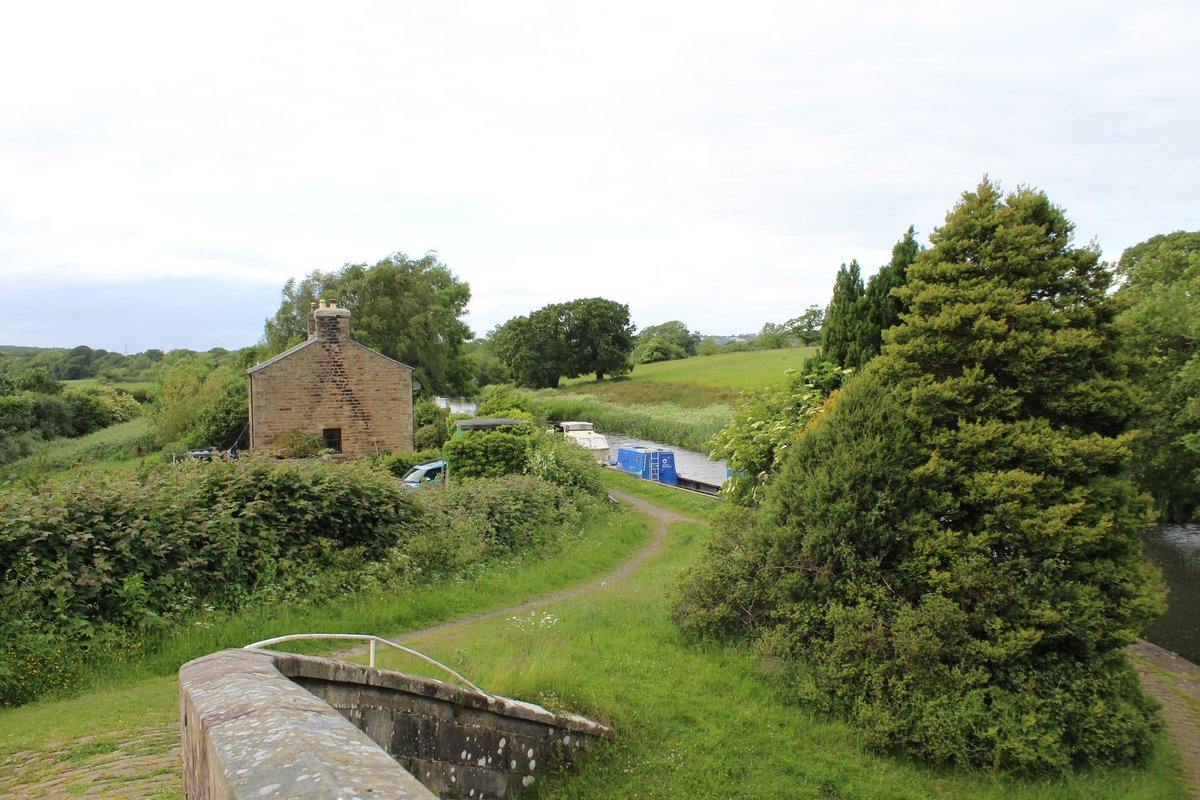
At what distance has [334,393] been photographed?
26.1 m

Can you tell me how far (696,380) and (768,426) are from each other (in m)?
63.8

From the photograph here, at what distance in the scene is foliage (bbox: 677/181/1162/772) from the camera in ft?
27.3

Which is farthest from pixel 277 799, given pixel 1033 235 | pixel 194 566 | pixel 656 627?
pixel 1033 235

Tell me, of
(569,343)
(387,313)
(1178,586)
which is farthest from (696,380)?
(1178,586)

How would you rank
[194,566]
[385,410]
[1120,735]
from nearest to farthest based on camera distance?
[1120,735]
[194,566]
[385,410]

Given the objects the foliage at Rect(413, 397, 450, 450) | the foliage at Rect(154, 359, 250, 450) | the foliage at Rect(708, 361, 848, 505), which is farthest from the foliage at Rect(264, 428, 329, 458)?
the foliage at Rect(154, 359, 250, 450)

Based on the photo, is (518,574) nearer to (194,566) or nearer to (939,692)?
(194,566)

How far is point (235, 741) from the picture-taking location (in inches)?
110

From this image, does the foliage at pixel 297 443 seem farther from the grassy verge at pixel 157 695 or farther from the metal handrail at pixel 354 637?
the metal handrail at pixel 354 637

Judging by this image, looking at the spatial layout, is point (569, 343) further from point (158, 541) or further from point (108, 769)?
point (108, 769)

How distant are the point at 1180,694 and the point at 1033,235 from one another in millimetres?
7819

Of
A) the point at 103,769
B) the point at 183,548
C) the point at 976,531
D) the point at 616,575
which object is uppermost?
the point at 976,531

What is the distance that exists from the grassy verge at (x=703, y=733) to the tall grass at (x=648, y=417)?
121 ft

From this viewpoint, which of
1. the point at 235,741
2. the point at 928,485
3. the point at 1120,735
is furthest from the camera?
the point at 928,485
